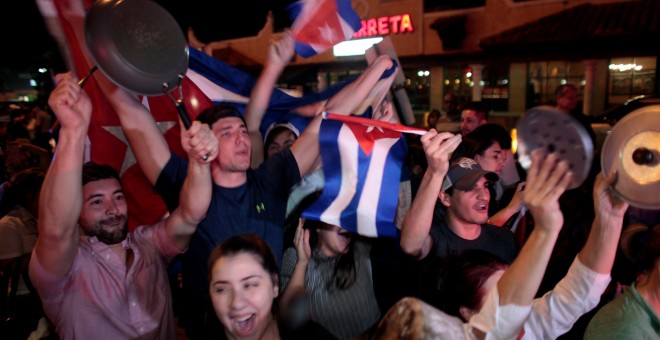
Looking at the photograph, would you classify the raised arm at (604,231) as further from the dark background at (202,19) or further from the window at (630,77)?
the dark background at (202,19)

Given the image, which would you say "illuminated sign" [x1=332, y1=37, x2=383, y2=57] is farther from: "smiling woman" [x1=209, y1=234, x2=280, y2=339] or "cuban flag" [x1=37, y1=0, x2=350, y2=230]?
"smiling woman" [x1=209, y1=234, x2=280, y2=339]

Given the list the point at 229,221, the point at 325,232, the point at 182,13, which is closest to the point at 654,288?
the point at 325,232

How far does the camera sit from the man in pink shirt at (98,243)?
2.18 m

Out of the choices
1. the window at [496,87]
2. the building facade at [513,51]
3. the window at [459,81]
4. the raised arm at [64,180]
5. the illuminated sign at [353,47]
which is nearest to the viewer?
the raised arm at [64,180]

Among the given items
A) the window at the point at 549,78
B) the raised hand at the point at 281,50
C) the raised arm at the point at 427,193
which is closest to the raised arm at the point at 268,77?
the raised hand at the point at 281,50

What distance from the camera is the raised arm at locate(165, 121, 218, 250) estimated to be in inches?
88.9

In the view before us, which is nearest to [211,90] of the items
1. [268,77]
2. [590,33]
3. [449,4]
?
[268,77]

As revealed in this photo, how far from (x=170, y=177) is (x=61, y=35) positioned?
1.41 m

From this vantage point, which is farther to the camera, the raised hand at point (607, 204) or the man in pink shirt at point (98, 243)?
the man in pink shirt at point (98, 243)

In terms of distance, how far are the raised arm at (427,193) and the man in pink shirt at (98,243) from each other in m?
1.00

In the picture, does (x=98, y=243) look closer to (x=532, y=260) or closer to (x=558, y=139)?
(x=532, y=260)

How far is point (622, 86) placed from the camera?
16.5 metres

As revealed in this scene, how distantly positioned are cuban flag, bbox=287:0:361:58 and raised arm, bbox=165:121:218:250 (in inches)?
59.3

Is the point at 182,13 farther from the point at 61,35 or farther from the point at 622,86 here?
the point at 61,35
